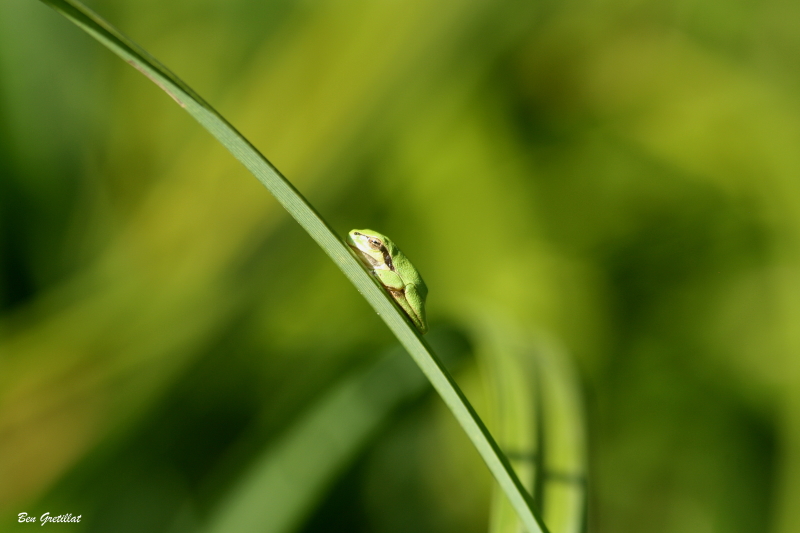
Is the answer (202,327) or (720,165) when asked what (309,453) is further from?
(720,165)

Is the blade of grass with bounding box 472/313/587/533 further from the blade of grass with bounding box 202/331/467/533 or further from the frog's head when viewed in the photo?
the frog's head

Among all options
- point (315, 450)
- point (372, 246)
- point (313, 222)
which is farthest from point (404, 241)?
point (313, 222)

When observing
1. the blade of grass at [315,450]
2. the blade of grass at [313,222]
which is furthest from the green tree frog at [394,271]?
the blade of grass at [313,222]

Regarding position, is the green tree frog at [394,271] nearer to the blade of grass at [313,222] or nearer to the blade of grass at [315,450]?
the blade of grass at [315,450]

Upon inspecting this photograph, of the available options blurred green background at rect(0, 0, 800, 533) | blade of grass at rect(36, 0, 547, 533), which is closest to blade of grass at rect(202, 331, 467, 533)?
blurred green background at rect(0, 0, 800, 533)

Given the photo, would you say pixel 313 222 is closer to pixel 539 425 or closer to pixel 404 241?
pixel 539 425

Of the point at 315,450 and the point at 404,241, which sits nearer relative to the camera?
the point at 315,450

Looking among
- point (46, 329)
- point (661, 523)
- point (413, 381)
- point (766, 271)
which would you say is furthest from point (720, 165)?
point (46, 329)
